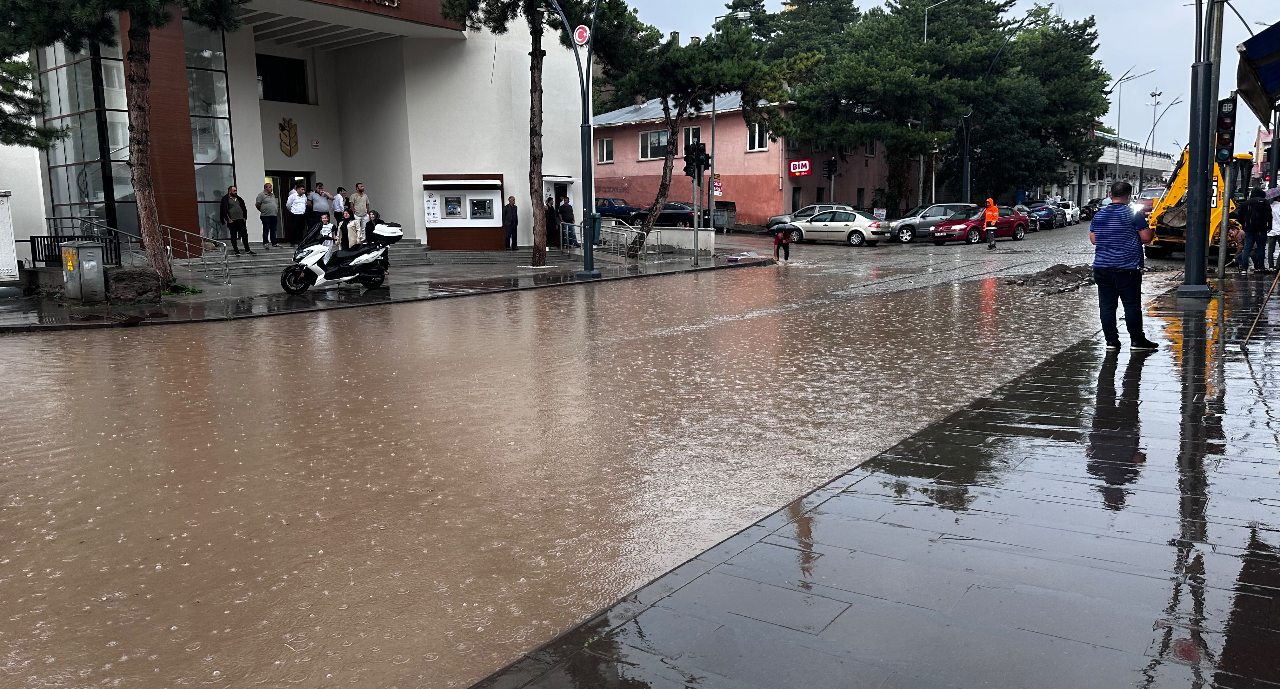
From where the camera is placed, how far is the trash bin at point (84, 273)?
645 inches

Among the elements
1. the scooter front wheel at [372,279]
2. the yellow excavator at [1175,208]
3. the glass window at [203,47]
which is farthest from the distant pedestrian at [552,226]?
the yellow excavator at [1175,208]

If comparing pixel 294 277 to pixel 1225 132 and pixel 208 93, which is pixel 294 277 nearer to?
pixel 208 93

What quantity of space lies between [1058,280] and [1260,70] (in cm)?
1002

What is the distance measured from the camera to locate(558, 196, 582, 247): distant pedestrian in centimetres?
3108

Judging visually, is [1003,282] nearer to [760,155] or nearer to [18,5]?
[18,5]

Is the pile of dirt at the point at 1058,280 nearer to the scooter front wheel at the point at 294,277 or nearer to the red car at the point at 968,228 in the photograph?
the scooter front wheel at the point at 294,277

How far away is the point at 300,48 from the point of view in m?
31.2

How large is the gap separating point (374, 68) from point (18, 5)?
1488cm

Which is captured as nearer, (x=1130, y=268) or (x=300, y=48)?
(x=1130, y=268)

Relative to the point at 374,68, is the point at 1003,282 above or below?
below

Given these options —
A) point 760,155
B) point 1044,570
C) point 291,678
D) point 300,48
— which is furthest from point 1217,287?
point 760,155

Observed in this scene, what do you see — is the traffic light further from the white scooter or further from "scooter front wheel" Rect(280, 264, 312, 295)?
"scooter front wheel" Rect(280, 264, 312, 295)

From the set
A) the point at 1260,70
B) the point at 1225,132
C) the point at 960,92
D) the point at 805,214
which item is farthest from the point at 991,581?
the point at 960,92

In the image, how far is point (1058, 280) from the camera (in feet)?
61.7
